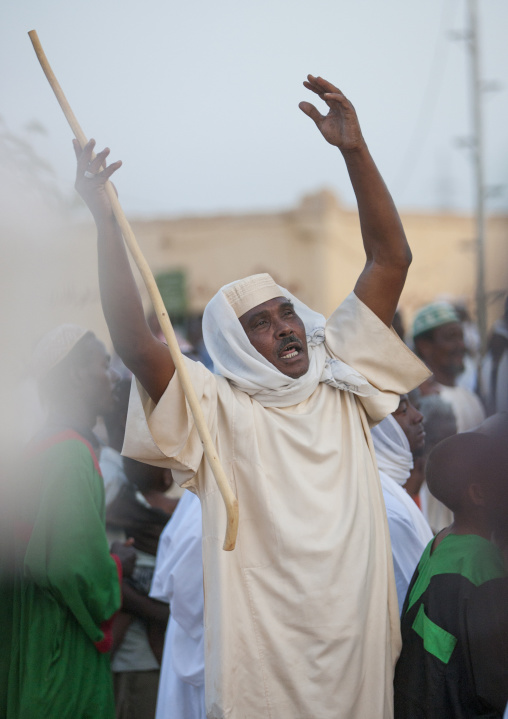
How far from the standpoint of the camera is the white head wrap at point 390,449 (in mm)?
3162

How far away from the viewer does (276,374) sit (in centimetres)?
246

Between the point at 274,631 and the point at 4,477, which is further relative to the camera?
the point at 4,477

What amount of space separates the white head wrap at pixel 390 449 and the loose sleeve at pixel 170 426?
3.25 ft

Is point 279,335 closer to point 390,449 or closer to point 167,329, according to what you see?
point 167,329

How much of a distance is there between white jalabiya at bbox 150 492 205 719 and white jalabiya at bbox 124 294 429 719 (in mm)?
785

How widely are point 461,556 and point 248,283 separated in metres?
1.08

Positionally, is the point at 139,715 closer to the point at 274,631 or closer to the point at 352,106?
the point at 274,631

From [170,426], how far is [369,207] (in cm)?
93

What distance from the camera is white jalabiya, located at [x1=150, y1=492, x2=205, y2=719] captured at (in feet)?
10.3

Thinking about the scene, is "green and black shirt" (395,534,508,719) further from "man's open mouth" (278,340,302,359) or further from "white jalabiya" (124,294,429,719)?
"man's open mouth" (278,340,302,359)

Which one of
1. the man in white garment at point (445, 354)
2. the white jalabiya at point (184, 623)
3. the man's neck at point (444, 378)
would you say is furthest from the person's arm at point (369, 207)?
the man's neck at point (444, 378)

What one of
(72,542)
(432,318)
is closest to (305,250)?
(432,318)

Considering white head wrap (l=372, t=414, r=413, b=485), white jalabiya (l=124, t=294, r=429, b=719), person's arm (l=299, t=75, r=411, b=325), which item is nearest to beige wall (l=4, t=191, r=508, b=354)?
white head wrap (l=372, t=414, r=413, b=485)

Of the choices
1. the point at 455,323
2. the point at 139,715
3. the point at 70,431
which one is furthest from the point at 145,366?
the point at 455,323
